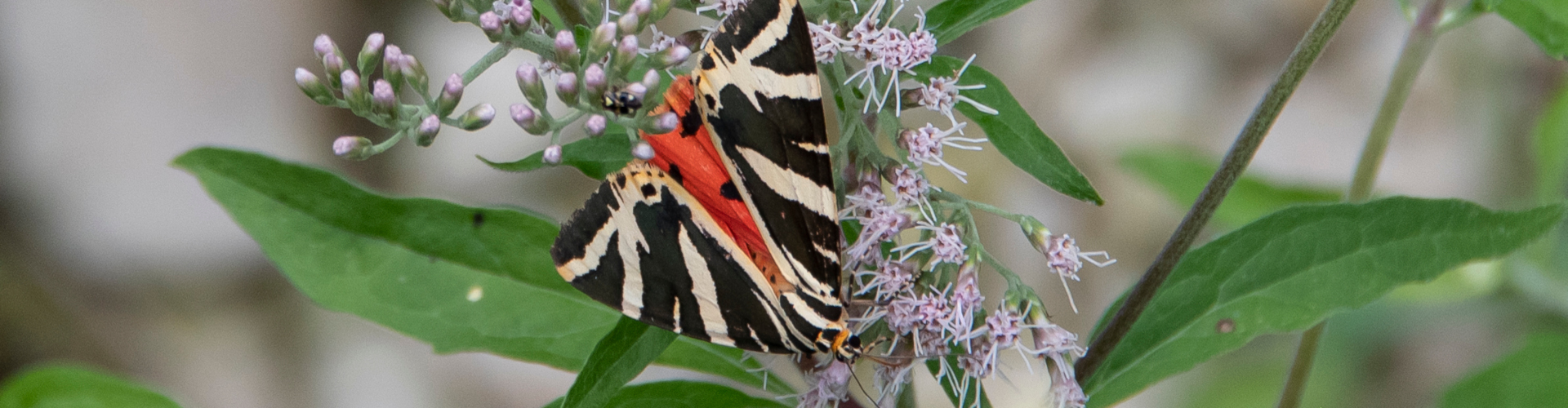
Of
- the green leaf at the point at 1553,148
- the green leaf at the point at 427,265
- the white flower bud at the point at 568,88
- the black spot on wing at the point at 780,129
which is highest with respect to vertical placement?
the green leaf at the point at 1553,148

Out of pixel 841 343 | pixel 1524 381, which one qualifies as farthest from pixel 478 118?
pixel 1524 381

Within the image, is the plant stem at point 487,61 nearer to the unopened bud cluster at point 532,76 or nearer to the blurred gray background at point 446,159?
the unopened bud cluster at point 532,76

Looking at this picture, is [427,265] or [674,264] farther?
[427,265]

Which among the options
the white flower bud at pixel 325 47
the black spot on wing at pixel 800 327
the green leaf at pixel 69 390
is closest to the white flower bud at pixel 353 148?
the white flower bud at pixel 325 47

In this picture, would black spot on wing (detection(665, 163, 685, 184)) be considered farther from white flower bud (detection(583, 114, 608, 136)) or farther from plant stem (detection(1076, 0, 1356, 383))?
plant stem (detection(1076, 0, 1356, 383))

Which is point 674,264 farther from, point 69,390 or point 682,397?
point 69,390
